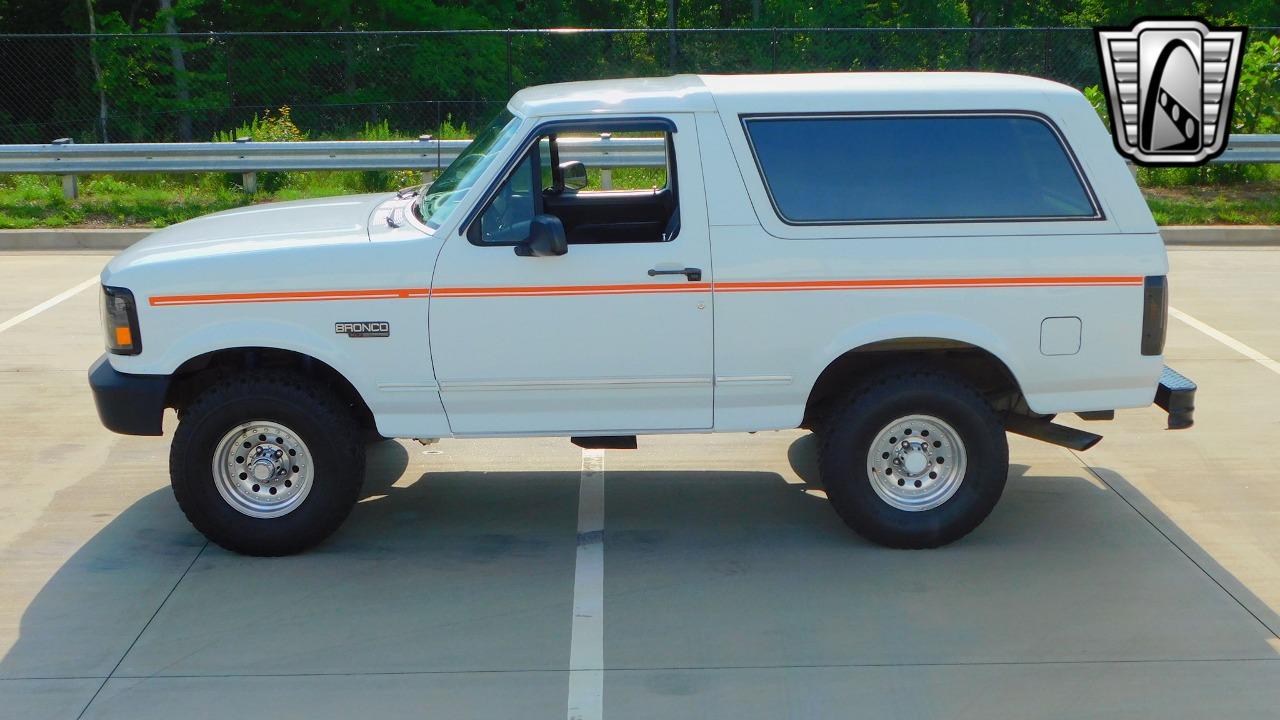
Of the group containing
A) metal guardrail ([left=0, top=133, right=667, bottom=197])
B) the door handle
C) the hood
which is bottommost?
metal guardrail ([left=0, top=133, right=667, bottom=197])

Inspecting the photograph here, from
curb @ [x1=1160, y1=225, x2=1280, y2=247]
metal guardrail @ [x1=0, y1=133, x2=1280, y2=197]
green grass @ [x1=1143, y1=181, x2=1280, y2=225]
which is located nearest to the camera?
curb @ [x1=1160, y1=225, x2=1280, y2=247]

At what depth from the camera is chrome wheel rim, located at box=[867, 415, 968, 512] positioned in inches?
246

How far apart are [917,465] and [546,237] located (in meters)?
2.00

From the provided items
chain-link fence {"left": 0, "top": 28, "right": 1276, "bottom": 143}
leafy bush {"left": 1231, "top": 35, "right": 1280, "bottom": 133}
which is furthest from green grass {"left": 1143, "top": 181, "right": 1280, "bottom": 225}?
chain-link fence {"left": 0, "top": 28, "right": 1276, "bottom": 143}

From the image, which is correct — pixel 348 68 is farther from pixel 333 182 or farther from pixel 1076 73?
pixel 1076 73

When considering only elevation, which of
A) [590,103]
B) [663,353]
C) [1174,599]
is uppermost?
[590,103]

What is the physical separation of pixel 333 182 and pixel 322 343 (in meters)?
11.7

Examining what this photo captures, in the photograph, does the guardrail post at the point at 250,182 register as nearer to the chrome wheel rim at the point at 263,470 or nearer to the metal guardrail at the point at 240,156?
the metal guardrail at the point at 240,156

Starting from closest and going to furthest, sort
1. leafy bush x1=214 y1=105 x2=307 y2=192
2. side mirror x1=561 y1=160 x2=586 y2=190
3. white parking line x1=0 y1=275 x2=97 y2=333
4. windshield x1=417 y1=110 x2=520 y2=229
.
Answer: windshield x1=417 y1=110 x2=520 y2=229
side mirror x1=561 y1=160 x2=586 y2=190
white parking line x1=0 y1=275 x2=97 y2=333
leafy bush x1=214 y1=105 x2=307 y2=192

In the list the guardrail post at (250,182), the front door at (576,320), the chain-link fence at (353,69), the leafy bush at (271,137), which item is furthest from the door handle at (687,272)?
the chain-link fence at (353,69)

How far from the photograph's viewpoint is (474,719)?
4.79m

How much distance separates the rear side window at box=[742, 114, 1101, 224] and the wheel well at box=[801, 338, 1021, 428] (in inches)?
22.4

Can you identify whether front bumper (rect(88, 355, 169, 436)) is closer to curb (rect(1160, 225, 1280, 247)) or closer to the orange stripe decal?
the orange stripe decal

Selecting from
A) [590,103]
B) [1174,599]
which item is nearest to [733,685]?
[1174,599]
